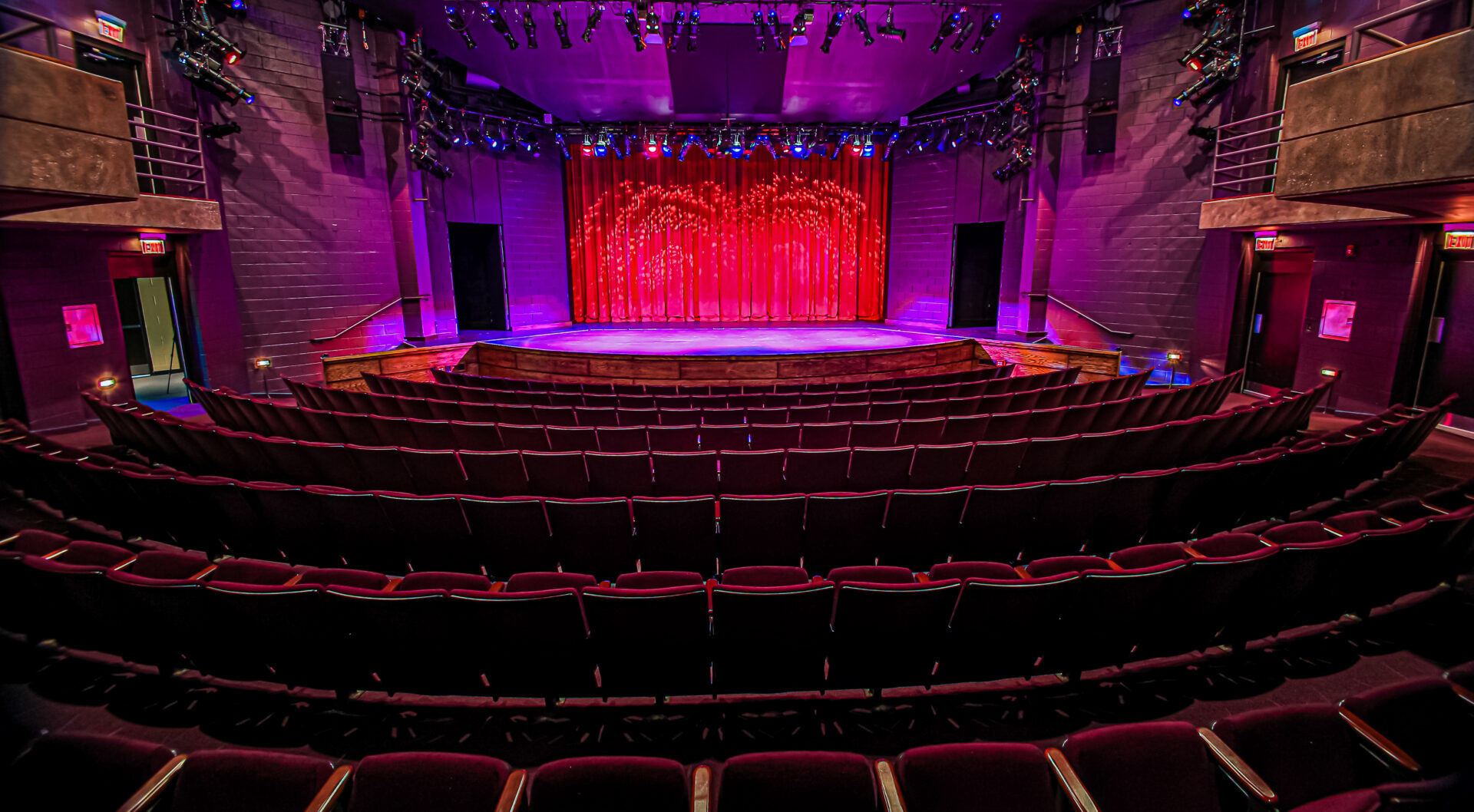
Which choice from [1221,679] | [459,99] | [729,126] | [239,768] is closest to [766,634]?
[239,768]

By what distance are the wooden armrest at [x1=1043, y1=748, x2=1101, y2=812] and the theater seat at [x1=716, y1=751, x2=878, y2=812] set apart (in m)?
0.47

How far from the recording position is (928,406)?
571cm

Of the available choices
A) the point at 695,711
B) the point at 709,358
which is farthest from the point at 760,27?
the point at 695,711

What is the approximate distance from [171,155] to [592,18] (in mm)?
5948

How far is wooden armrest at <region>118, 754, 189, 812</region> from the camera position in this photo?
148 cm

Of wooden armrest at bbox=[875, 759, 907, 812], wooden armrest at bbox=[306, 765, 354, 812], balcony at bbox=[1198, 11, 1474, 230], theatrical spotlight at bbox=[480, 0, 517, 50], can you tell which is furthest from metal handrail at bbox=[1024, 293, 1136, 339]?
wooden armrest at bbox=[306, 765, 354, 812]

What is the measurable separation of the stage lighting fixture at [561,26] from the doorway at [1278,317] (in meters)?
10.2

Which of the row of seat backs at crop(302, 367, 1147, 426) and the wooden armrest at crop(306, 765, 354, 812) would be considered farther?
the row of seat backs at crop(302, 367, 1147, 426)

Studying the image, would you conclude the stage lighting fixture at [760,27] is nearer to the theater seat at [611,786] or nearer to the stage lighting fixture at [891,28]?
the stage lighting fixture at [891,28]

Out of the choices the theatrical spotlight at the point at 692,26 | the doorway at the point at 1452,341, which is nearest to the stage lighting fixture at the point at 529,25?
the theatrical spotlight at the point at 692,26

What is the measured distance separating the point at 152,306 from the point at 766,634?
1350 centimetres

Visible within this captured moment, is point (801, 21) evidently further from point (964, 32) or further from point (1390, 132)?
point (1390, 132)

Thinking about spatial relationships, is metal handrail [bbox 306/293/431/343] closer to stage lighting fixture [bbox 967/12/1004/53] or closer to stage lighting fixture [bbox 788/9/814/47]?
stage lighting fixture [bbox 788/9/814/47]

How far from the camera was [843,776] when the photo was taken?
154cm
